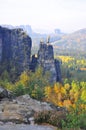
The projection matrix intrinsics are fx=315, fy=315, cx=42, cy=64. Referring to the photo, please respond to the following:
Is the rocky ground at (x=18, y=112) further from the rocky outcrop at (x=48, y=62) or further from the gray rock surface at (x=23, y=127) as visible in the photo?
the rocky outcrop at (x=48, y=62)

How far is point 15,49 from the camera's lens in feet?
374

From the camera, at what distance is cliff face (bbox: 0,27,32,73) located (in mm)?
109812

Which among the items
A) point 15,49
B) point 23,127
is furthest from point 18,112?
point 15,49

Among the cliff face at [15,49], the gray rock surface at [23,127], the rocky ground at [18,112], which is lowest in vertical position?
the gray rock surface at [23,127]

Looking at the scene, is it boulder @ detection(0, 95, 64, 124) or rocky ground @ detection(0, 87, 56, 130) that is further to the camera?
boulder @ detection(0, 95, 64, 124)

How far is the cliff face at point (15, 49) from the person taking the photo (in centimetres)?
10981

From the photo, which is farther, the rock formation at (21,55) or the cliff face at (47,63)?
the cliff face at (47,63)

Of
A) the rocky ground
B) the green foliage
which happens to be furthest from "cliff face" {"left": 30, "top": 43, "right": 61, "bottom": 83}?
the green foliage

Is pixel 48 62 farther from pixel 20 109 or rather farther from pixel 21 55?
pixel 20 109

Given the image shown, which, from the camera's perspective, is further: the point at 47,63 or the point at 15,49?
the point at 15,49

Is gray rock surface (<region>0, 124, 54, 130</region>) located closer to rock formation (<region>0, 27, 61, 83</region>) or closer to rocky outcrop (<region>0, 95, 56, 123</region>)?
rocky outcrop (<region>0, 95, 56, 123</region>)

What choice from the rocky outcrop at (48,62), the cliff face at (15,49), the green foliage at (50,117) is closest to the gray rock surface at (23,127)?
the green foliage at (50,117)

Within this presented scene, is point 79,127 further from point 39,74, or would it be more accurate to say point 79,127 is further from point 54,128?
point 39,74

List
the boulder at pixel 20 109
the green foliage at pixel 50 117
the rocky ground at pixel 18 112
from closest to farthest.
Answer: the rocky ground at pixel 18 112, the green foliage at pixel 50 117, the boulder at pixel 20 109
